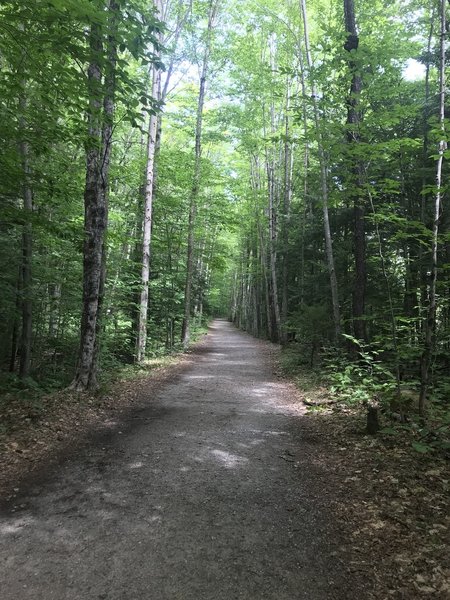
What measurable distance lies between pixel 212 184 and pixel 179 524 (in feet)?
50.4

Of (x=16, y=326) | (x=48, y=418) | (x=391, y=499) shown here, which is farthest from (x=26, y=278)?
(x=391, y=499)

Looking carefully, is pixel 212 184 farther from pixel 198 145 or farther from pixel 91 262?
pixel 91 262

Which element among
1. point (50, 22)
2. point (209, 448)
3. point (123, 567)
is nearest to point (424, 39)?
point (50, 22)

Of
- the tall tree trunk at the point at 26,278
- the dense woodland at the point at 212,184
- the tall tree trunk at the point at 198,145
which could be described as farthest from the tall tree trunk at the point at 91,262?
the tall tree trunk at the point at 198,145

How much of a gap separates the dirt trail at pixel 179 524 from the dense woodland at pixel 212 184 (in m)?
2.69

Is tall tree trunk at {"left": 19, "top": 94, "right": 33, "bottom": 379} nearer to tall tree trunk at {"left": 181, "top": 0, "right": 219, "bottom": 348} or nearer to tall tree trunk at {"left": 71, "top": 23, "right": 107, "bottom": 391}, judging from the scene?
tall tree trunk at {"left": 71, "top": 23, "right": 107, "bottom": 391}

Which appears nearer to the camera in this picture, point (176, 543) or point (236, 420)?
point (176, 543)

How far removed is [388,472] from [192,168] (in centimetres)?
1393

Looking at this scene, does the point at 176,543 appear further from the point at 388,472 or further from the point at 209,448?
the point at 388,472

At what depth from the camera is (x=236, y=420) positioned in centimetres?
709

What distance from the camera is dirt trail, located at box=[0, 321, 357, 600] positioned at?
2912mm

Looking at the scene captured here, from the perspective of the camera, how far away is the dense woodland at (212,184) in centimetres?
579

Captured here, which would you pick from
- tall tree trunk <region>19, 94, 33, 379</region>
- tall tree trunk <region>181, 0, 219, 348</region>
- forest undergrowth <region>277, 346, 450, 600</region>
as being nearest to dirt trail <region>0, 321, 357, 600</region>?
forest undergrowth <region>277, 346, 450, 600</region>

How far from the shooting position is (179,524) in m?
3.70
